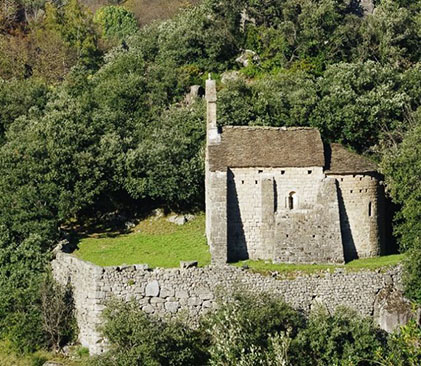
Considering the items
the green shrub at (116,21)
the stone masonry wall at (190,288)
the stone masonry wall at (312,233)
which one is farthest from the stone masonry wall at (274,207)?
the green shrub at (116,21)

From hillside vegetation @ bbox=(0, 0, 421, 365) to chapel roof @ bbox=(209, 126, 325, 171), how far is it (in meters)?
4.55

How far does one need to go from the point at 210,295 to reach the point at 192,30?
123ft

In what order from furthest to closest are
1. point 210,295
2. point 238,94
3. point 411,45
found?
point 411,45
point 238,94
point 210,295

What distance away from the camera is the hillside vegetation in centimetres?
4403

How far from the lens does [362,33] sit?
2601 inches

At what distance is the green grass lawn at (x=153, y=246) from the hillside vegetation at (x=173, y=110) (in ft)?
6.29

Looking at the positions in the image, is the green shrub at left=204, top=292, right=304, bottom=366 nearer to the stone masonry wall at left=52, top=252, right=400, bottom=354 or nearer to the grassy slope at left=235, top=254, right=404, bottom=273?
the stone masonry wall at left=52, top=252, right=400, bottom=354

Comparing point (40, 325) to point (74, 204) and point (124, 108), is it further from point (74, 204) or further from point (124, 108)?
point (124, 108)

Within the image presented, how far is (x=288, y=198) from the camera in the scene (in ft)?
141

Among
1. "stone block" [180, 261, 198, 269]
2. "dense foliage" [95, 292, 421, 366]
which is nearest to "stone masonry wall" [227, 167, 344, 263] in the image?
"stone block" [180, 261, 198, 269]

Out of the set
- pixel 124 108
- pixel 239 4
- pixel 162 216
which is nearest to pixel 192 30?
pixel 239 4

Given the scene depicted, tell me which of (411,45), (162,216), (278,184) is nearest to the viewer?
(278,184)

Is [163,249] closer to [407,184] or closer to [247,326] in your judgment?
[247,326]

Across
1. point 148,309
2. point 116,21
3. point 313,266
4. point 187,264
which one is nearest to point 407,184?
point 313,266
